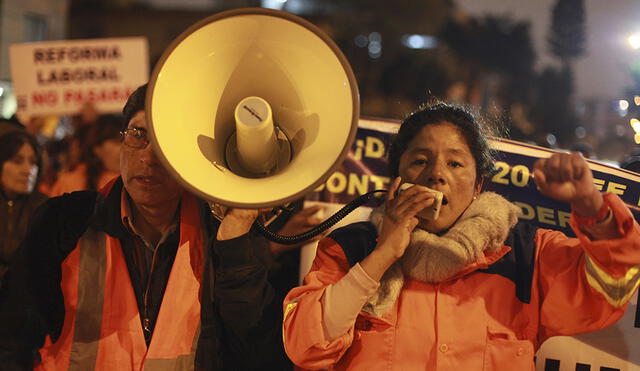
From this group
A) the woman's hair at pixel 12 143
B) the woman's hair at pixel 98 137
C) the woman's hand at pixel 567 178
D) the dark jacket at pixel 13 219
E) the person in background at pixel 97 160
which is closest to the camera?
the woman's hand at pixel 567 178

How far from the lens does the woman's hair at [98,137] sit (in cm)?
413

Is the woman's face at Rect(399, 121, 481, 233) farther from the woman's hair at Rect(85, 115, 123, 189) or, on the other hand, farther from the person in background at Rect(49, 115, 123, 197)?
the woman's hair at Rect(85, 115, 123, 189)

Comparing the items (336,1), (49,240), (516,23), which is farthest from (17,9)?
(49,240)

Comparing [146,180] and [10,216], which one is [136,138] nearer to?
[146,180]

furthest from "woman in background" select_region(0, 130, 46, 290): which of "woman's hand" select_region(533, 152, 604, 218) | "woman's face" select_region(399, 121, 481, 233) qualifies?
"woman's hand" select_region(533, 152, 604, 218)

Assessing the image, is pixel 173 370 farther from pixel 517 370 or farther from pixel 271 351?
pixel 517 370

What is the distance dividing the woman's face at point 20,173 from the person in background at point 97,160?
0.24 metres

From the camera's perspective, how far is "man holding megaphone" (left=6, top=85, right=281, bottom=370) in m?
2.03

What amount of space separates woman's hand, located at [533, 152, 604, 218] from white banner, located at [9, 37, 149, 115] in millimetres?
5267

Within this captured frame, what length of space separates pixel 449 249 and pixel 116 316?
1.01 m

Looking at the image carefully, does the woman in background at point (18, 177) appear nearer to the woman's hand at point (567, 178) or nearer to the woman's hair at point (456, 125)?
the woman's hair at point (456, 125)

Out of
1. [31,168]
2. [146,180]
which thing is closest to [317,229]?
[146,180]

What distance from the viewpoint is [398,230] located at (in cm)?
187

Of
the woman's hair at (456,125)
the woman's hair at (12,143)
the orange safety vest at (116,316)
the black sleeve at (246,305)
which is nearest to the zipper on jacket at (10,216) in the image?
the woman's hair at (12,143)
